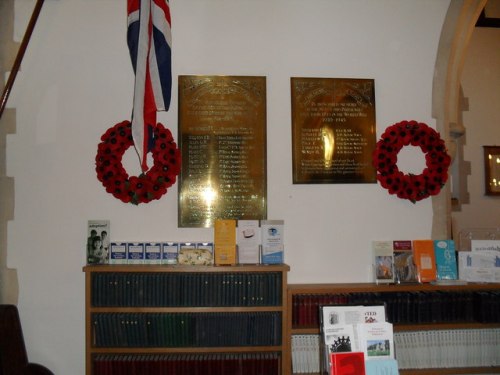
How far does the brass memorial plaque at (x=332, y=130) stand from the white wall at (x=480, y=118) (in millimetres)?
2266

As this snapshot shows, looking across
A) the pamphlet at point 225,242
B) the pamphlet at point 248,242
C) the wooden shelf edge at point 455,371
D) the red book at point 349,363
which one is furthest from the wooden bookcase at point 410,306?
the red book at point 349,363

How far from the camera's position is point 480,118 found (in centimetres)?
481

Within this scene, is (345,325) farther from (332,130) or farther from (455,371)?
(332,130)

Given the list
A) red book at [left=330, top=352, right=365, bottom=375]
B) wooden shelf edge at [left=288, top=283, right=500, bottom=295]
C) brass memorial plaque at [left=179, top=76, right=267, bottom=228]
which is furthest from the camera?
brass memorial plaque at [left=179, top=76, right=267, bottom=228]

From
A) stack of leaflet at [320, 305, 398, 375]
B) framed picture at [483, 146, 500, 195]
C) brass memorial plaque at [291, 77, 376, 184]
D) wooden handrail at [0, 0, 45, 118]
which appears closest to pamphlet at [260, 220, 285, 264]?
brass memorial plaque at [291, 77, 376, 184]

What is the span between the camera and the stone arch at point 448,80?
3.08 metres

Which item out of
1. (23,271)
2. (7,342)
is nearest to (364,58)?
(23,271)

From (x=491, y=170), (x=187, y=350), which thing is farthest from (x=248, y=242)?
(x=491, y=170)

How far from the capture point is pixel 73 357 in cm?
286

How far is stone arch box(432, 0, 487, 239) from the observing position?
308 centimetres

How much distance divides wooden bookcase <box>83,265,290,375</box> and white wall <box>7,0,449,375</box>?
33 centimetres

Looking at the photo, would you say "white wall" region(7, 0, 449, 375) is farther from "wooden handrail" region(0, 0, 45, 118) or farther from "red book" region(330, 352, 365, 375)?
"red book" region(330, 352, 365, 375)

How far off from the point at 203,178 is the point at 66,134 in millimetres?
1074

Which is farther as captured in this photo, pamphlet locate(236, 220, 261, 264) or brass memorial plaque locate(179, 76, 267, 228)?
brass memorial plaque locate(179, 76, 267, 228)
